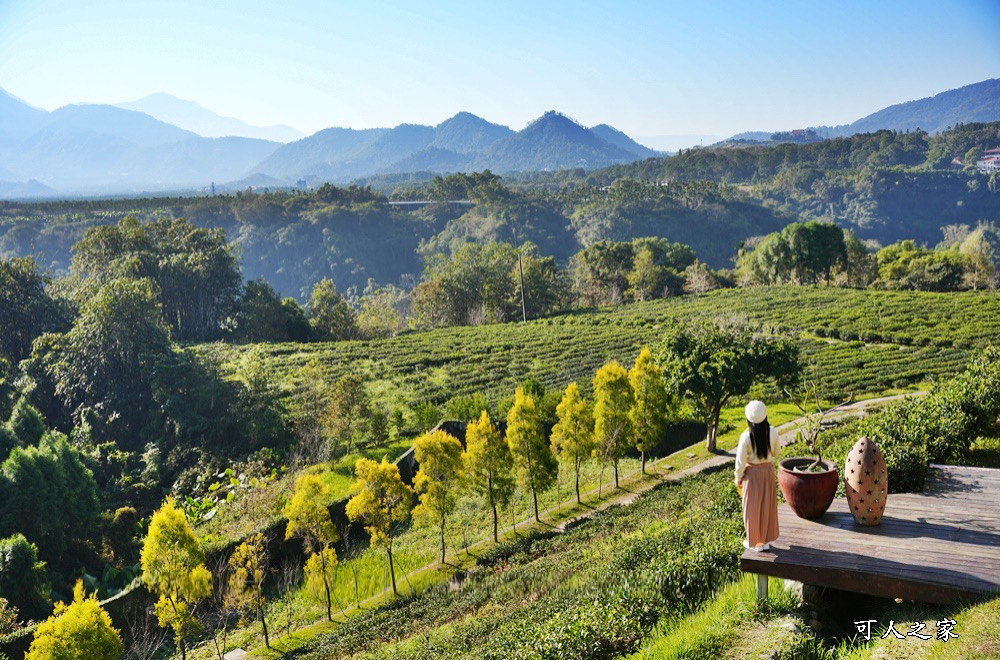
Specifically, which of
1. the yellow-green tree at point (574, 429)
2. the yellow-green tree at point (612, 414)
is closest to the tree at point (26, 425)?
the yellow-green tree at point (574, 429)

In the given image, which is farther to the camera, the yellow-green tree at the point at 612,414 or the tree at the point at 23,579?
the yellow-green tree at the point at 612,414

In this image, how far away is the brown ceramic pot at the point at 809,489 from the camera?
6875 millimetres

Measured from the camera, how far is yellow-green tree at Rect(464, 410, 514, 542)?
65.0 feet

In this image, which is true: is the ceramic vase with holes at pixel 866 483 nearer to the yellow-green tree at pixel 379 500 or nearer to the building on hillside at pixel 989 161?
the yellow-green tree at pixel 379 500

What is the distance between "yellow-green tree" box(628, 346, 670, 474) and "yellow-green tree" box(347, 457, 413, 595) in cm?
1014

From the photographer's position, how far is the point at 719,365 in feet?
79.4

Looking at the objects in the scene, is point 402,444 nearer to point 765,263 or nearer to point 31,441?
point 31,441

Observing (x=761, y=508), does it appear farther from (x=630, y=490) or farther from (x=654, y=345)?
(x=654, y=345)

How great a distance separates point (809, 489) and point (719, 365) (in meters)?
18.0

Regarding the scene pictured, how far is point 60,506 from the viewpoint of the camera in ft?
83.9

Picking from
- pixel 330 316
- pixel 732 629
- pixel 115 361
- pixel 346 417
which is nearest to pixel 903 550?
pixel 732 629

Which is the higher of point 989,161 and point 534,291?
point 989,161

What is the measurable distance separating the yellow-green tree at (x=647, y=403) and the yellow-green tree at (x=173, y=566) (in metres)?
15.6

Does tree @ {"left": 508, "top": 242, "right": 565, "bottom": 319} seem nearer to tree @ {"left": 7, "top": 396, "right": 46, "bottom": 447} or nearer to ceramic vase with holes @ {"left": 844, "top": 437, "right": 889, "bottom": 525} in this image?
tree @ {"left": 7, "top": 396, "right": 46, "bottom": 447}
